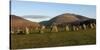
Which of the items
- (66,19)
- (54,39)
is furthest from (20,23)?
(66,19)

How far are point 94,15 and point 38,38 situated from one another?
0.86 m

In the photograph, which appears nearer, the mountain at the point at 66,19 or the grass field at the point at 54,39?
the grass field at the point at 54,39

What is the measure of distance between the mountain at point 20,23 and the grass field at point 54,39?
10 cm

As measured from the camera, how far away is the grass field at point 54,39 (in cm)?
191

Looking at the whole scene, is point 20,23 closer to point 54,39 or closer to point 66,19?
point 54,39

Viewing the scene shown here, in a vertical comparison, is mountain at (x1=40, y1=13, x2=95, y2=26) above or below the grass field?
above

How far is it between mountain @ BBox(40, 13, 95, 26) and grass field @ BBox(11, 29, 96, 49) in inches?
5.2

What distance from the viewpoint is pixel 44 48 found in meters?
2.02

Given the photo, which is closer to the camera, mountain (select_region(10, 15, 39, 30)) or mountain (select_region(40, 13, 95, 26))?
mountain (select_region(10, 15, 39, 30))

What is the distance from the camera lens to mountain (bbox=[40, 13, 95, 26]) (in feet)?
6.76

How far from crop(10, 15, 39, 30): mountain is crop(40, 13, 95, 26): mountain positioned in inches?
5.6

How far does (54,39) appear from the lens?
6.80ft

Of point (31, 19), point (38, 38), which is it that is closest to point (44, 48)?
point (38, 38)

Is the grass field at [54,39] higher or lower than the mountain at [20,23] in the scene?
lower
